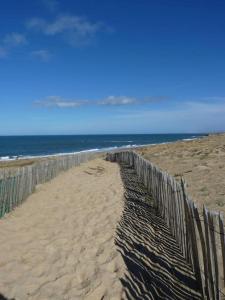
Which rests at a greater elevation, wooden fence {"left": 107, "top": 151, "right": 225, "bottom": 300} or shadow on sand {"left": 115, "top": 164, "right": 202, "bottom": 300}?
wooden fence {"left": 107, "top": 151, "right": 225, "bottom": 300}

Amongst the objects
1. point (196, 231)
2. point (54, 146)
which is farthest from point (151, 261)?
point (54, 146)

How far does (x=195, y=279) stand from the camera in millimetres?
5582

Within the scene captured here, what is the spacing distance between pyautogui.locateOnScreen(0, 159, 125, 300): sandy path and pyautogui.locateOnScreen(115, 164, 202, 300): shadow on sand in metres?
0.19

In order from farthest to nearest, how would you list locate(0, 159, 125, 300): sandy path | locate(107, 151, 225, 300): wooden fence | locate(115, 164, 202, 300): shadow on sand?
locate(0, 159, 125, 300): sandy path → locate(115, 164, 202, 300): shadow on sand → locate(107, 151, 225, 300): wooden fence

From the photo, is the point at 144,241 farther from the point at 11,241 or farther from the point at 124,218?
the point at 11,241

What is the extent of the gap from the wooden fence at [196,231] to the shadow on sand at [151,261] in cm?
16

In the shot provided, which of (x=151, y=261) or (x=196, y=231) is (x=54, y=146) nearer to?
(x=196, y=231)

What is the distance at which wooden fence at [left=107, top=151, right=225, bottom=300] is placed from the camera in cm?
446

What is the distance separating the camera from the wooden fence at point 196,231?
446cm

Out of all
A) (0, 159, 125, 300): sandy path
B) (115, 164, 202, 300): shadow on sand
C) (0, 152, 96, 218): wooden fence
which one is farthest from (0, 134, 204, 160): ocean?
(115, 164, 202, 300): shadow on sand

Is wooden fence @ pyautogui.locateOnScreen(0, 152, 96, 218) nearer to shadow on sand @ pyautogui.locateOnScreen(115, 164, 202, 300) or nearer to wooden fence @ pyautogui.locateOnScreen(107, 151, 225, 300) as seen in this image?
shadow on sand @ pyautogui.locateOnScreen(115, 164, 202, 300)

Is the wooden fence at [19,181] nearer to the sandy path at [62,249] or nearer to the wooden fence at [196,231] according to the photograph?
the sandy path at [62,249]

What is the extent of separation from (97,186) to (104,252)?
8.33 metres

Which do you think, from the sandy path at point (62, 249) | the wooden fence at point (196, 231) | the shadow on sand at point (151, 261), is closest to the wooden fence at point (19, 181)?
the sandy path at point (62, 249)
